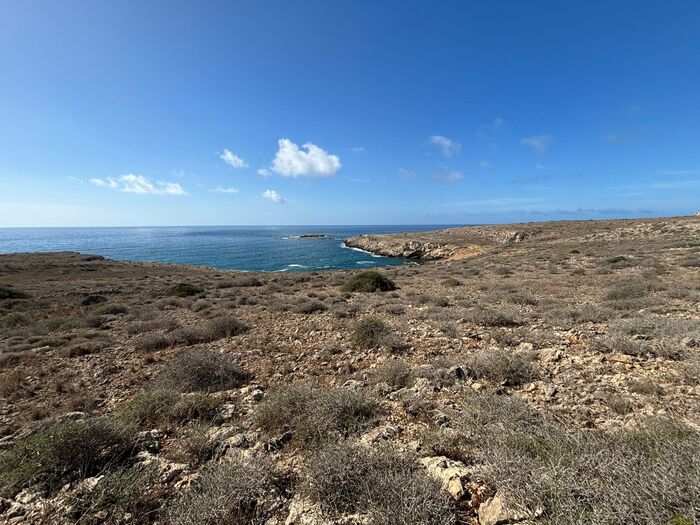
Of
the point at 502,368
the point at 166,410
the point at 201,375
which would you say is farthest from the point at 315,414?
the point at 502,368

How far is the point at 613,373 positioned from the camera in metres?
5.04

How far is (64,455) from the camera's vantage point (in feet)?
11.7

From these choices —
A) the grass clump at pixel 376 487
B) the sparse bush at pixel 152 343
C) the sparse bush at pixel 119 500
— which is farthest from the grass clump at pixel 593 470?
the sparse bush at pixel 152 343

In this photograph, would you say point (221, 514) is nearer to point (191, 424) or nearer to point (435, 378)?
point (191, 424)

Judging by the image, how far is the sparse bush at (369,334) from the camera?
7.47 m

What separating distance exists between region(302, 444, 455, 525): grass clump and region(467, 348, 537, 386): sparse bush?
8.99 feet

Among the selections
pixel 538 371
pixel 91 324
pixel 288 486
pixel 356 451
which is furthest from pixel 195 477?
pixel 91 324

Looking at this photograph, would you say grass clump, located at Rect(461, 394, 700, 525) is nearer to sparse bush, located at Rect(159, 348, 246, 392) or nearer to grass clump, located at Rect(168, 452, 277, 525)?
grass clump, located at Rect(168, 452, 277, 525)

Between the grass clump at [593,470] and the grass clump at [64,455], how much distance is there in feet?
14.7

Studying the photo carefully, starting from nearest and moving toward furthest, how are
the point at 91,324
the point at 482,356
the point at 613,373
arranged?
the point at 613,373, the point at 482,356, the point at 91,324

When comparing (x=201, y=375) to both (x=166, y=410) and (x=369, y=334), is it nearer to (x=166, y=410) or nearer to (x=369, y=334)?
(x=166, y=410)

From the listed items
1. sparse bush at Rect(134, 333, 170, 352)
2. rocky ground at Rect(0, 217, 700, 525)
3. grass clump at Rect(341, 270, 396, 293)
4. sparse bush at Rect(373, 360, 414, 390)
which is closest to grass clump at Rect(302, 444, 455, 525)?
rocky ground at Rect(0, 217, 700, 525)

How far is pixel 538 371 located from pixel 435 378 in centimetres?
190

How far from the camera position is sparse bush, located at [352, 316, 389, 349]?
294 inches
